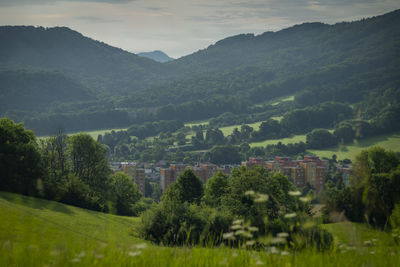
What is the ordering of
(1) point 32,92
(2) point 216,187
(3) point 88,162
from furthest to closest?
1. (1) point 32,92
2. (3) point 88,162
3. (2) point 216,187

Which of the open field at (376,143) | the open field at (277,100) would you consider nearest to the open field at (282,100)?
the open field at (277,100)

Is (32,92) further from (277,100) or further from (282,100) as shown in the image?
(282,100)

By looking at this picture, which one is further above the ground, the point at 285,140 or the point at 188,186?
the point at 285,140

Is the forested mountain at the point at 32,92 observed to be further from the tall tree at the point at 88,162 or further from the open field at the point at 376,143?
the tall tree at the point at 88,162

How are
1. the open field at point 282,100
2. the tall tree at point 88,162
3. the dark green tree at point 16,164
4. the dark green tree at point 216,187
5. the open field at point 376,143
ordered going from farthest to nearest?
1. the open field at point 282,100
2. the open field at point 376,143
3. the tall tree at point 88,162
4. the dark green tree at point 216,187
5. the dark green tree at point 16,164

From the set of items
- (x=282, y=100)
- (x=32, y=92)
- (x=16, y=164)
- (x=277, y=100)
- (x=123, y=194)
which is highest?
(x=32, y=92)

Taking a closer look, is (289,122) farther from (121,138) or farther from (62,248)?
(62,248)

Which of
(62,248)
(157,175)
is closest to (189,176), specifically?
(62,248)

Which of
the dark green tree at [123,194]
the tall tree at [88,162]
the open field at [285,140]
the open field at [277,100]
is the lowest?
the dark green tree at [123,194]

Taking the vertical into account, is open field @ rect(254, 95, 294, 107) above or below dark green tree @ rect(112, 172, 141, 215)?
above

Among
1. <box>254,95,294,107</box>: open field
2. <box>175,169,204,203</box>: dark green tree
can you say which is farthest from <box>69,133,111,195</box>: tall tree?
<box>254,95,294,107</box>: open field

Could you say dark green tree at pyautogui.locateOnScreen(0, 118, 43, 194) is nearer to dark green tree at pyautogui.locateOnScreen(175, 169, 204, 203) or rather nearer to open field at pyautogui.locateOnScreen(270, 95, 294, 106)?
dark green tree at pyautogui.locateOnScreen(175, 169, 204, 203)

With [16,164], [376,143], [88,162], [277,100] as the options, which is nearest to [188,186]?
[88,162]

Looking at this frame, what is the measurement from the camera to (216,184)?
102ft
